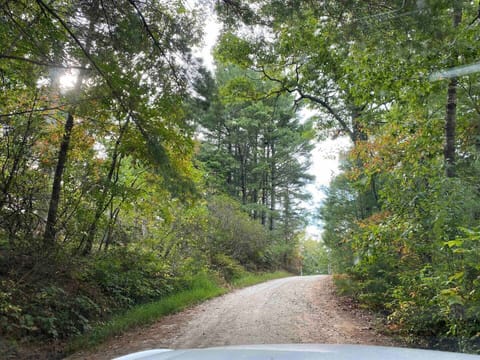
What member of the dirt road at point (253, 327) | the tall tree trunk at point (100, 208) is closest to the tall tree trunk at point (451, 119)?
the dirt road at point (253, 327)

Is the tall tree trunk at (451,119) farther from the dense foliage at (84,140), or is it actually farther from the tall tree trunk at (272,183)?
the tall tree trunk at (272,183)

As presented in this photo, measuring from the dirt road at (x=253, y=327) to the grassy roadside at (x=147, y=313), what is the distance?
214mm

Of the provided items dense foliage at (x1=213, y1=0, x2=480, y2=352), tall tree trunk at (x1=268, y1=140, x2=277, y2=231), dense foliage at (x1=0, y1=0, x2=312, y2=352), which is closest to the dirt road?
dense foliage at (x1=213, y1=0, x2=480, y2=352)

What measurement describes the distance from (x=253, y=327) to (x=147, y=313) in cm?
242

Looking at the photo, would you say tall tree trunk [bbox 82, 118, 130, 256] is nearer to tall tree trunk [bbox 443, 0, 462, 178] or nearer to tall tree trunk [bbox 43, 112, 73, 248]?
tall tree trunk [bbox 43, 112, 73, 248]

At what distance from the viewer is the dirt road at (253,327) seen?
5.73 metres

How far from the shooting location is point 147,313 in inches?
297

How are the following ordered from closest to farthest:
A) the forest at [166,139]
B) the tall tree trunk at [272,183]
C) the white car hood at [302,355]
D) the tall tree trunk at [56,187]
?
1. the white car hood at [302,355]
2. the forest at [166,139]
3. the tall tree trunk at [56,187]
4. the tall tree trunk at [272,183]

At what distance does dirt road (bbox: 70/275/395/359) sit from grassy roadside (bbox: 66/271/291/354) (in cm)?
21

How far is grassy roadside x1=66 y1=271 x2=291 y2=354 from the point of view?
5.70 metres

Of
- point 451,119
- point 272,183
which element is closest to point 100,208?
point 451,119

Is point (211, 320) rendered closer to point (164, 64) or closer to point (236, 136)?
point (164, 64)

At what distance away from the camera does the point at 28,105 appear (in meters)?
6.44

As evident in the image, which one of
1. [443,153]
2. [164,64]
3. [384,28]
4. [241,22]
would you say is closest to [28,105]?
[164,64]
